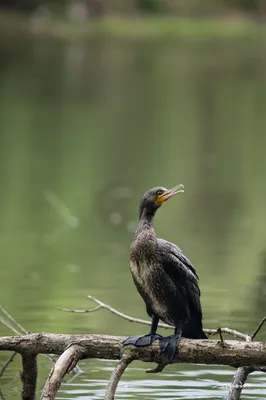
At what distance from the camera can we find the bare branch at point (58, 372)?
19.1ft

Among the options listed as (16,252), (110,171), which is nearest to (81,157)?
(110,171)

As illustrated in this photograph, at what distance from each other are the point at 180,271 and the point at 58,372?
72cm

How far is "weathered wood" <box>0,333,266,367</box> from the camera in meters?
5.93

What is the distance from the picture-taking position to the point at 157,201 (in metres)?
6.17

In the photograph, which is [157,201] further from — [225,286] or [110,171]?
[110,171]

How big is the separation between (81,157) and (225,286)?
385 inches

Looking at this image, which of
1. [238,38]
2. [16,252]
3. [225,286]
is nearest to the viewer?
[225,286]

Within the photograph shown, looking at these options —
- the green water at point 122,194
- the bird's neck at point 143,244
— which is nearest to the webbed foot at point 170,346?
the bird's neck at point 143,244

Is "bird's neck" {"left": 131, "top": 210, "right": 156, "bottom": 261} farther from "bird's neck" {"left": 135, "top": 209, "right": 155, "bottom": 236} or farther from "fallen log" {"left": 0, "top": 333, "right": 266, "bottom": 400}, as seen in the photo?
"fallen log" {"left": 0, "top": 333, "right": 266, "bottom": 400}

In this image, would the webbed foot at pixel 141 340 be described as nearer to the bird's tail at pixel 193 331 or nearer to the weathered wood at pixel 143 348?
the weathered wood at pixel 143 348

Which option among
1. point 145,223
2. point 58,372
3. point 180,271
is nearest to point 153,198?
point 145,223

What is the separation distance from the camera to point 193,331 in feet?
20.6

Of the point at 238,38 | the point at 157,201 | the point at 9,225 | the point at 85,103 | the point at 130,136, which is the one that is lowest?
the point at 157,201

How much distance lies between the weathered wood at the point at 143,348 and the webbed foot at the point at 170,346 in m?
0.04
